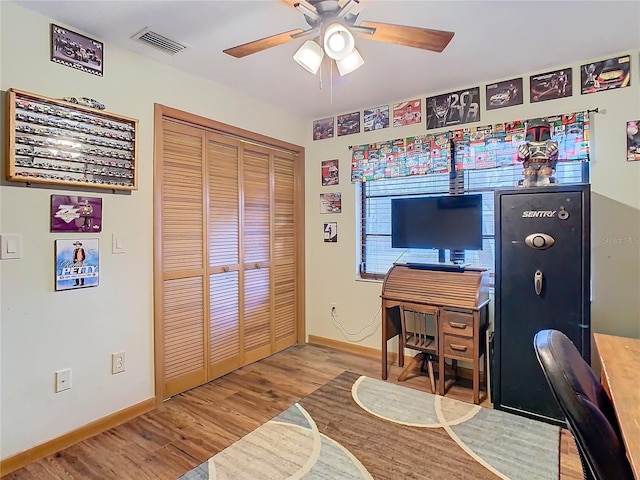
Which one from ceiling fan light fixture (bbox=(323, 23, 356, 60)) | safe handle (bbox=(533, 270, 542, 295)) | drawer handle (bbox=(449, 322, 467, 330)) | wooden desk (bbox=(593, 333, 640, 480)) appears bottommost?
drawer handle (bbox=(449, 322, 467, 330))

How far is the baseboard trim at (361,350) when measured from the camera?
3.07m

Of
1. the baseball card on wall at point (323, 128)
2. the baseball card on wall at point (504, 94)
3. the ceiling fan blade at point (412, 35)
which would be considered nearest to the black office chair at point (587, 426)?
the ceiling fan blade at point (412, 35)

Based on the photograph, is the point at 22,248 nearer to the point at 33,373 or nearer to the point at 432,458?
the point at 33,373

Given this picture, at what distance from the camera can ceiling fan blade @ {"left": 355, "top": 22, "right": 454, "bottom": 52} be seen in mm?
1575

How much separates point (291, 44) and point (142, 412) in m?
2.66

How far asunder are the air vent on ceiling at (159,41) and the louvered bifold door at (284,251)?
4.73 ft

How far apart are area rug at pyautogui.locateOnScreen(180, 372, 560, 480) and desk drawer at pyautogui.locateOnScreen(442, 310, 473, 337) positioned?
502mm

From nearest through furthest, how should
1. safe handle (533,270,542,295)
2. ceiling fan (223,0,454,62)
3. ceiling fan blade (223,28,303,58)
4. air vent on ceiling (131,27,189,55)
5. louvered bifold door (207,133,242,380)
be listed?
ceiling fan (223,0,454,62), ceiling fan blade (223,28,303,58), air vent on ceiling (131,27,189,55), safe handle (533,270,542,295), louvered bifold door (207,133,242,380)

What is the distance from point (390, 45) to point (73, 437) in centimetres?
308

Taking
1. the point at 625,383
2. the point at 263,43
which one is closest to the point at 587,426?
the point at 625,383

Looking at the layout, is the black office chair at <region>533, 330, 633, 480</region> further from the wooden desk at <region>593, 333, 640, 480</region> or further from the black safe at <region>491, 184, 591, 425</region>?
the black safe at <region>491, 184, 591, 425</region>

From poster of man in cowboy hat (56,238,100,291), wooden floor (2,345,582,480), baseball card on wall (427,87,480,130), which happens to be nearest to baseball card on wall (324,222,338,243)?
wooden floor (2,345,582,480)

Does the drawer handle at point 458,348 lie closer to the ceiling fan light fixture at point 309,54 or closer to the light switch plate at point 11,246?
the ceiling fan light fixture at point 309,54

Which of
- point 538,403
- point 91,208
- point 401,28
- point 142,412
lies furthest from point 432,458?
point 91,208
